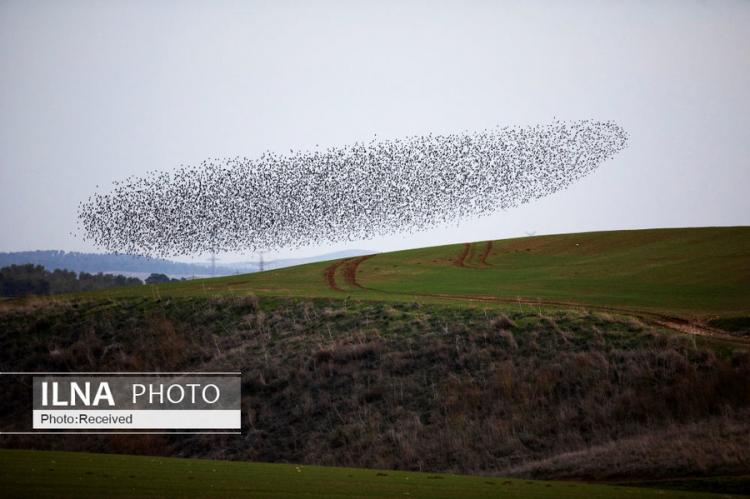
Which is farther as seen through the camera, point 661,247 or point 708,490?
→ point 661,247

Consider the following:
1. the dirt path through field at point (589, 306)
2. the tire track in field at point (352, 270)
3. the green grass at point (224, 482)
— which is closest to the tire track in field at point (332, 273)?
the dirt path through field at point (589, 306)

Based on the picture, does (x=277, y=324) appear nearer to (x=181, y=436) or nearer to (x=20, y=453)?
(x=181, y=436)

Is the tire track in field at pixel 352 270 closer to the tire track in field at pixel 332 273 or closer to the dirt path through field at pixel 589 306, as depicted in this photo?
the dirt path through field at pixel 589 306

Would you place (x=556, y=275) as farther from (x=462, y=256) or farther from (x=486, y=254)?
(x=462, y=256)

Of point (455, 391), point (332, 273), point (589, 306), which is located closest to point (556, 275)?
→ point (589, 306)

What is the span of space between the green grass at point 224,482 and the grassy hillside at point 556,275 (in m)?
18.1

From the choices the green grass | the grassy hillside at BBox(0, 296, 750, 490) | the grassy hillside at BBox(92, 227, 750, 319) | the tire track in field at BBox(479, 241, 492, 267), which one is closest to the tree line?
the grassy hillside at BBox(92, 227, 750, 319)

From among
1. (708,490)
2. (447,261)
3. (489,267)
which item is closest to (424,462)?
(708,490)

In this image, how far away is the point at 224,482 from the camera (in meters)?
13.0

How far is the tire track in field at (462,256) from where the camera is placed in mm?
51850

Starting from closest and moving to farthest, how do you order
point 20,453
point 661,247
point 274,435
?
point 20,453
point 274,435
point 661,247

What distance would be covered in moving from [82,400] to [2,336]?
42.1 feet

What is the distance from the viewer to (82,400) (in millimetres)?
31250

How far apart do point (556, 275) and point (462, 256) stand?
12261mm
